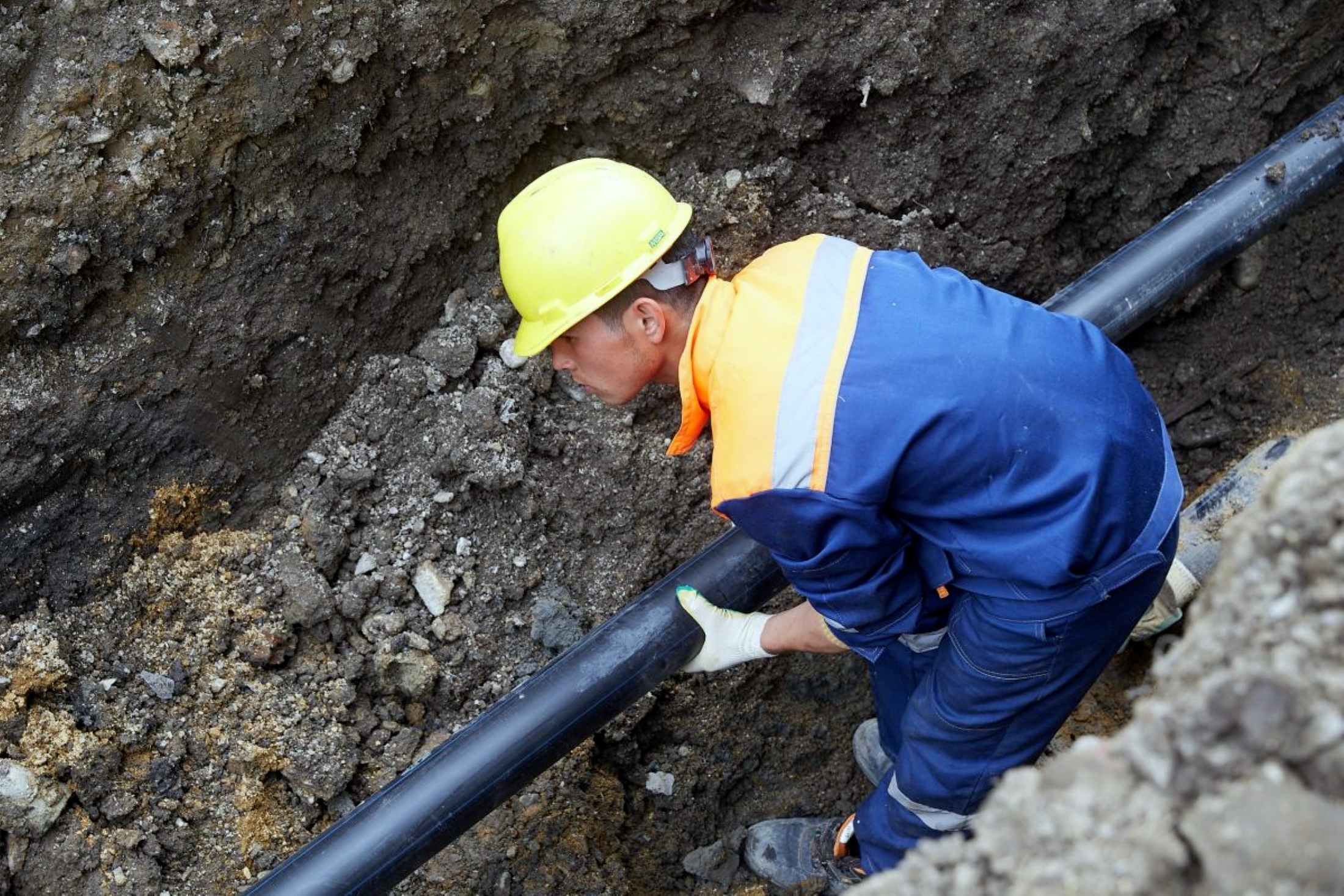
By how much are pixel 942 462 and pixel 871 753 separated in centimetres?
149

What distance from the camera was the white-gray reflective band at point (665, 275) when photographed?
7.25 ft

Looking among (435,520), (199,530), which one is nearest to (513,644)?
(435,520)

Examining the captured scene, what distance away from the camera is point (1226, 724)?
41.7 inches

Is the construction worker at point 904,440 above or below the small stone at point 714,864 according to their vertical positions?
above

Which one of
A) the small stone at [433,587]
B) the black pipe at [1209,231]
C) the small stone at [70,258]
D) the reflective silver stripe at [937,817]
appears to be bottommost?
the reflective silver stripe at [937,817]

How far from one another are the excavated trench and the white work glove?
619mm

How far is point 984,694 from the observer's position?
2.32 meters

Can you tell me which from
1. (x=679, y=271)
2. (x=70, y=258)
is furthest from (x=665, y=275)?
(x=70, y=258)

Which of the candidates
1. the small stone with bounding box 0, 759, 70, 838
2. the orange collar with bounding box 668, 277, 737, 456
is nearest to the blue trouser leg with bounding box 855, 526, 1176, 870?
the orange collar with bounding box 668, 277, 737, 456

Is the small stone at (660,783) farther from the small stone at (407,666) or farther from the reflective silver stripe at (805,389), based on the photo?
the reflective silver stripe at (805,389)

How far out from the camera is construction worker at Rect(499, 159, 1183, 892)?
1959mm

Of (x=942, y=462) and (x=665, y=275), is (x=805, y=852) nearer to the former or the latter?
(x=942, y=462)

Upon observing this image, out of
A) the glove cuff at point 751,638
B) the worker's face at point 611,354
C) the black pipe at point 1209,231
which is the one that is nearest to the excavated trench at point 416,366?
the black pipe at point 1209,231

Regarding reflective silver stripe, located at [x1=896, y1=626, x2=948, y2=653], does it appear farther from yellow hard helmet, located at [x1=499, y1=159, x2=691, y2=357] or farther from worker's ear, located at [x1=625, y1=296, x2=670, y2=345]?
yellow hard helmet, located at [x1=499, y1=159, x2=691, y2=357]
